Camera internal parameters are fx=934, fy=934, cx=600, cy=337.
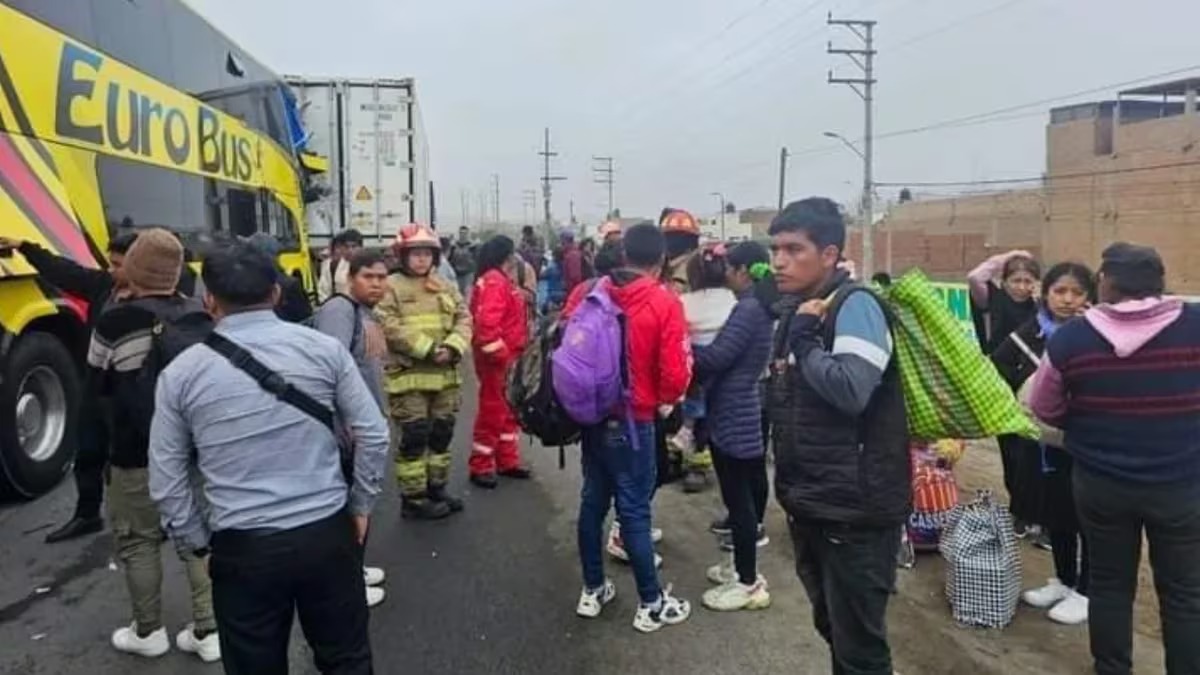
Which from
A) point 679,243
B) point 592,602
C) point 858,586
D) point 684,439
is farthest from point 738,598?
point 679,243

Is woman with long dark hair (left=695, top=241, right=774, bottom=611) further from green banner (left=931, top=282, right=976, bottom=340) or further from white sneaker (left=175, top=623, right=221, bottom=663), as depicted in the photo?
green banner (left=931, top=282, right=976, bottom=340)

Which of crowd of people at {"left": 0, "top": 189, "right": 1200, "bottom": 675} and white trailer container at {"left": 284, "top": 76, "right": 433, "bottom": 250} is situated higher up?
white trailer container at {"left": 284, "top": 76, "right": 433, "bottom": 250}

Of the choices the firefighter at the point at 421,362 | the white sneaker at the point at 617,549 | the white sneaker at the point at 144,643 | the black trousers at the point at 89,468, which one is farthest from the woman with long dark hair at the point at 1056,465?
the black trousers at the point at 89,468

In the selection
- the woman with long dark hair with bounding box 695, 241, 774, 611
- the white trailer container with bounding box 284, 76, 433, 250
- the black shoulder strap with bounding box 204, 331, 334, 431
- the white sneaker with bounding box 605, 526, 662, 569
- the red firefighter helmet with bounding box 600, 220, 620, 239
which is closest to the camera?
the black shoulder strap with bounding box 204, 331, 334, 431

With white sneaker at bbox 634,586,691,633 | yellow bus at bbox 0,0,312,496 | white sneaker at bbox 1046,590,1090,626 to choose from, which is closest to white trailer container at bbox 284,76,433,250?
yellow bus at bbox 0,0,312,496

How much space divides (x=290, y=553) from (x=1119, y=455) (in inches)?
105

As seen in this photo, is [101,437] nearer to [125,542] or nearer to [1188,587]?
[125,542]

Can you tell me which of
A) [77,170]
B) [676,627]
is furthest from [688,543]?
[77,170]

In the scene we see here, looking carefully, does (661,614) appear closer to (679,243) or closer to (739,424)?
(739,424)

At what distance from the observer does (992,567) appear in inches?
163

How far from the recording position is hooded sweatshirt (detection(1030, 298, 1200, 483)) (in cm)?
305

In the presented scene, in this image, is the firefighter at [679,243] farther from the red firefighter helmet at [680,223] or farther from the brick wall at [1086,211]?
the brick wall at [1086,211]

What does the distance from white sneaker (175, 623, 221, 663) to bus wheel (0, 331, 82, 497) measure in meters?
2.90

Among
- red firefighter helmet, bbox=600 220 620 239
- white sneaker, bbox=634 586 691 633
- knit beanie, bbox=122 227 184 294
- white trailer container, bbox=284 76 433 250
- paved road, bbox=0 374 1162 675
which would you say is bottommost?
paved road, bbox=0 374 1162 675
